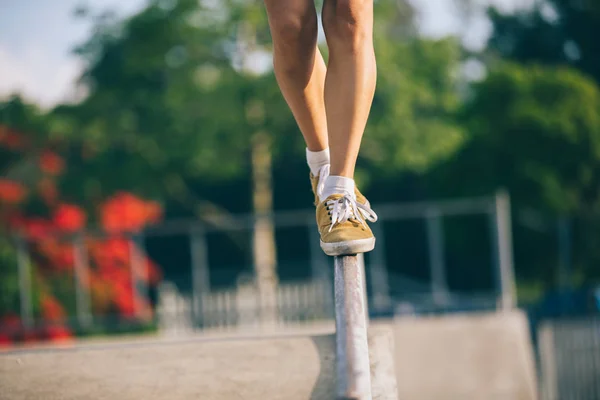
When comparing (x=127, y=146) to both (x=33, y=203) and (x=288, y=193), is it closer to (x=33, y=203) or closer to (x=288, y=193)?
(x=33, y=203)

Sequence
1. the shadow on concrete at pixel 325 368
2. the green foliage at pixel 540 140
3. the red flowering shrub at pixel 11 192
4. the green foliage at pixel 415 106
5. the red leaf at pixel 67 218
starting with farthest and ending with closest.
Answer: the green foliage at pixel 540 140 → the red leaf at pixel 67 218 → the red flowering shrub at pixel 11 192 → the green foliage at pixel 415 106 → the shadow on concrete at pixel 325 368

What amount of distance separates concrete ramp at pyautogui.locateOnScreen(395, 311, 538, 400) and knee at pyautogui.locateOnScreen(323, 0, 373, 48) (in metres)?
4.91

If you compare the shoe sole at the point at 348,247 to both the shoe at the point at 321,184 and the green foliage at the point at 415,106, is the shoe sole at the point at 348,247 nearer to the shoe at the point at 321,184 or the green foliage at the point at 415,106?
the shoe at the point at 321,184

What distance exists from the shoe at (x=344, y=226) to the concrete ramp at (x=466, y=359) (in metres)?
4.63

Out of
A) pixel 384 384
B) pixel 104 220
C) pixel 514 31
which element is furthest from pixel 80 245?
pixel 514 31

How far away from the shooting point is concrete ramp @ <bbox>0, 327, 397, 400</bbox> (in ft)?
6.82

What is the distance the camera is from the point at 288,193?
19.4 meters

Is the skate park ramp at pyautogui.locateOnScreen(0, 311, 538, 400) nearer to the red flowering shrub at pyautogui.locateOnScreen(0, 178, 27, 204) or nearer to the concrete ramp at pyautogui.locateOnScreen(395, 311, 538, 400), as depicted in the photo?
the concrete ramp at pyautogui.locateOnScreen(395, 311, 538, 400)

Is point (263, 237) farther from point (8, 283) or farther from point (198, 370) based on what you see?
point (198, 370)

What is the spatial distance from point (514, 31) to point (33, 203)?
13.7 metres

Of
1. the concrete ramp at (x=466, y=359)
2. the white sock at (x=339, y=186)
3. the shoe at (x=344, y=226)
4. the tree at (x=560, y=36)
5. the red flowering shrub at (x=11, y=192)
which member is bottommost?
the concrete ramp at (x=466, y=359)

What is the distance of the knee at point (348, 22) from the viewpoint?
2307 mm

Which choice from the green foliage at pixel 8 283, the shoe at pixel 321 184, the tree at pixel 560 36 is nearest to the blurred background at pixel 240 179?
the green foliage at pixel 8 283

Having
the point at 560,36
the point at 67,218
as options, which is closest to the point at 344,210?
the point at 67,218
